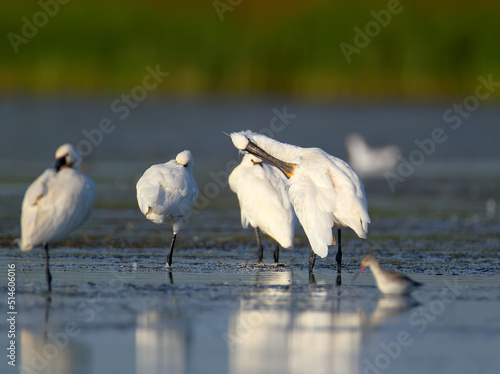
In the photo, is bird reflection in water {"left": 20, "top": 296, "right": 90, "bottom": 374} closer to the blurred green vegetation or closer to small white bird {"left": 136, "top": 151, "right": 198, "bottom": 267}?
small white bird {"left": 136, "top": 151, "right": 198, "bottom": 267}

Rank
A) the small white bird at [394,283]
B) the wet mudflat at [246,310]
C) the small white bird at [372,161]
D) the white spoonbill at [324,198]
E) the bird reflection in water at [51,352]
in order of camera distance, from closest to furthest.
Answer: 1. the bird reflection in water at [51,352]
2. the wet mudflat at [246,310]
3. the small white bird at [394,283]
4. the white spoonbill at [324,198]
5. the small white bird at [372,161]

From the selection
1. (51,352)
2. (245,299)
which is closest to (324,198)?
(245,299)

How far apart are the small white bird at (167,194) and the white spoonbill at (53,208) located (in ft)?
5.33

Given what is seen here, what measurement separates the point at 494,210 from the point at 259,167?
5.24 m

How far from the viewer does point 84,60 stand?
45125 mm

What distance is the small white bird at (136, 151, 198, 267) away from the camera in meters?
10.8

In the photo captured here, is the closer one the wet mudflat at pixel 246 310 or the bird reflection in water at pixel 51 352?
the bird reflection in water at pixel 51 352

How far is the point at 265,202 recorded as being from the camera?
36.9 feet

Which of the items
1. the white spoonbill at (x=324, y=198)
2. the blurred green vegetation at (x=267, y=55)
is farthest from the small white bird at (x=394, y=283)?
the blurred green vegetation at (x=267, y=55)

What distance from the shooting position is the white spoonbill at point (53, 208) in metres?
8.95

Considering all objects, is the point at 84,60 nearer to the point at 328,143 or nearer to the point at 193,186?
the point at 328,143

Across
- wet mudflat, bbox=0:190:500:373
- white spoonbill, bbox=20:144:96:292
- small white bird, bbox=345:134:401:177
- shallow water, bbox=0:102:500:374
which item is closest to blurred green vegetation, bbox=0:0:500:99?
small white bird, bbox=345:134:401:177

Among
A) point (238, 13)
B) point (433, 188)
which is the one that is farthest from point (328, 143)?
point (238, 13)

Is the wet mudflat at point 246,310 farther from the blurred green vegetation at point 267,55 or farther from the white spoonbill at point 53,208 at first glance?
the blurred green vegetation at point 267,55
